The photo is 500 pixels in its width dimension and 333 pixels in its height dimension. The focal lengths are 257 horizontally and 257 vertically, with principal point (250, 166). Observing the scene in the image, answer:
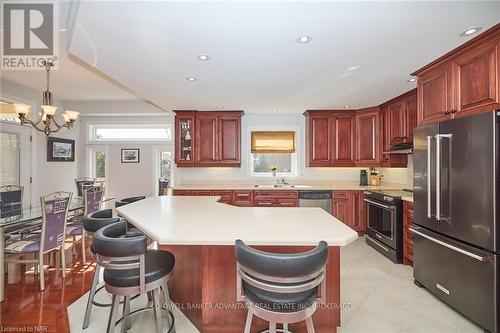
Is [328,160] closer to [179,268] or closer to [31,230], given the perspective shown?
[179,268]

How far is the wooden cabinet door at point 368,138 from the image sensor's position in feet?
15.8

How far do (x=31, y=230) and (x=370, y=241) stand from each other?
5019 millimetres

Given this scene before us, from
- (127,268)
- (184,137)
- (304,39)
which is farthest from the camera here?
(184,137)

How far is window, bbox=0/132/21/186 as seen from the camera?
14.9 ft

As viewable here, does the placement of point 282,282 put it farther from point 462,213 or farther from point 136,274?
point 462,213

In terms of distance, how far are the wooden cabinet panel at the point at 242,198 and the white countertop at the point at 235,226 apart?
2107 mm

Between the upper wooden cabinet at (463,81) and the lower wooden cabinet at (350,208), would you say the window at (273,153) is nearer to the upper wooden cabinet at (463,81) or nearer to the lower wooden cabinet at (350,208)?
the lower wooden cabinet at (350,208)

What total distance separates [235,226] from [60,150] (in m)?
5.74

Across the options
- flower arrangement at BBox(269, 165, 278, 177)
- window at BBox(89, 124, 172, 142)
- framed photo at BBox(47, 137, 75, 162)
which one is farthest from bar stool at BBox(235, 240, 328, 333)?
framed photo at BBox(47, 137, 75, 162)

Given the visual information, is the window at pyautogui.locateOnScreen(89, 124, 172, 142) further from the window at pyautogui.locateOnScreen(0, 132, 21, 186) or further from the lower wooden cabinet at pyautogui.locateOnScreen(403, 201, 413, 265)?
the lower wooden cabinet at pyautogui.locateOnScreen(403, 201, 413, 265)

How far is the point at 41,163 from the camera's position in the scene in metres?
5.32

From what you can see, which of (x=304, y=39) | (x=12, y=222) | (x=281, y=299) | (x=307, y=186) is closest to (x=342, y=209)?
(x=307, y=186)

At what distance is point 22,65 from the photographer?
3.67 meters

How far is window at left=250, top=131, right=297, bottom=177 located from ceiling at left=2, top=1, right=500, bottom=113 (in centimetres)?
176
